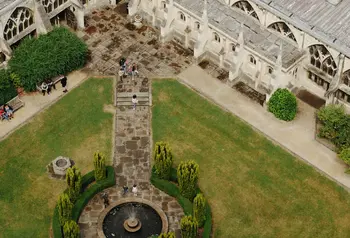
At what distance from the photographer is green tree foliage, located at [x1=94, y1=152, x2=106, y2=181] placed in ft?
267

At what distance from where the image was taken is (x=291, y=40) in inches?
3706

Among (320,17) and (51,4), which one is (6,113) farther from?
(320,17)

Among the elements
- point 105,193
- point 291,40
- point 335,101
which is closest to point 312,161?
point 335,101

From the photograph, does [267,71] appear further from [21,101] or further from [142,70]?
[21,101]

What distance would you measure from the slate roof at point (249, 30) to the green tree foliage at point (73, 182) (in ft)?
96.3

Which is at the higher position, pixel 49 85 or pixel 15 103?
pixel 49 85

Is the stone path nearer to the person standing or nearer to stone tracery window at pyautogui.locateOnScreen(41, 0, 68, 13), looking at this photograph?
the person standing

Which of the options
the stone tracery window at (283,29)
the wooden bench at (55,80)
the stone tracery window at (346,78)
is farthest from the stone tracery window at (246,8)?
the wooden bench at (55,80)

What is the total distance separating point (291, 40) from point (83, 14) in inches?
1178

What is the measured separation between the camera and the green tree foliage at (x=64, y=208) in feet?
249

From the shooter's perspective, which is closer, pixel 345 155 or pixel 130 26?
pixel 345 155

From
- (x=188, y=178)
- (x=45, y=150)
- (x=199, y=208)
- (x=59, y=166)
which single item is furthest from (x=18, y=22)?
(x=199, y=208)

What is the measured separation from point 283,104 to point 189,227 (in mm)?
24680

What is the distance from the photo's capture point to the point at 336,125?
88.0 meters
